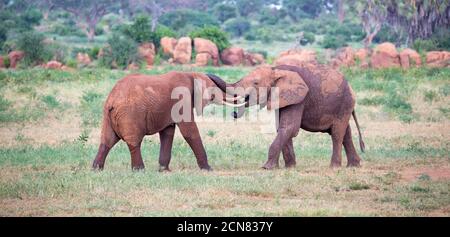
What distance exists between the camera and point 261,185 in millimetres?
11461

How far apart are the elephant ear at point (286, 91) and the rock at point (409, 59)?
22.0 metres

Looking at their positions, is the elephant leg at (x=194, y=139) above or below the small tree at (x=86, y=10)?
above

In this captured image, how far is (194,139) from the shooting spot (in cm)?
1287

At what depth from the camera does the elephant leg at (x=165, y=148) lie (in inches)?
509

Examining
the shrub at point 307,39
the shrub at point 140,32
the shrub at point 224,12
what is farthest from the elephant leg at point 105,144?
the shrub at point 224,12

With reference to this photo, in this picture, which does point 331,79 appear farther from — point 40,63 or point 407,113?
point 40,63

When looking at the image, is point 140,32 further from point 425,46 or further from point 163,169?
point 163,169

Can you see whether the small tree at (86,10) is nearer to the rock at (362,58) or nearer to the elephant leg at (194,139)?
the rock at (362,58)

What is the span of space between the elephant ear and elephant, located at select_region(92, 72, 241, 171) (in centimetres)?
70

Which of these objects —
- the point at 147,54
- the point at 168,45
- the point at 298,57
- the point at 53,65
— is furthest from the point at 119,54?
the point at 298,57

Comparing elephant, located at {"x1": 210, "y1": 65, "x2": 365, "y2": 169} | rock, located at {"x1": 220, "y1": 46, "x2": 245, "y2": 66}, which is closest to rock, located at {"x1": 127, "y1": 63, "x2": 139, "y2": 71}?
rock, located at {"x1": 220, "y1": 46, "x2": 245, "y2": 66}

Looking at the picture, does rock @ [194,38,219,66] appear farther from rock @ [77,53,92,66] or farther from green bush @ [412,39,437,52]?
green bush @ [412,39,437,52]

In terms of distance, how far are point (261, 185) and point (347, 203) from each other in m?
1.28

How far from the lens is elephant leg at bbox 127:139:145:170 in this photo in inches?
495
